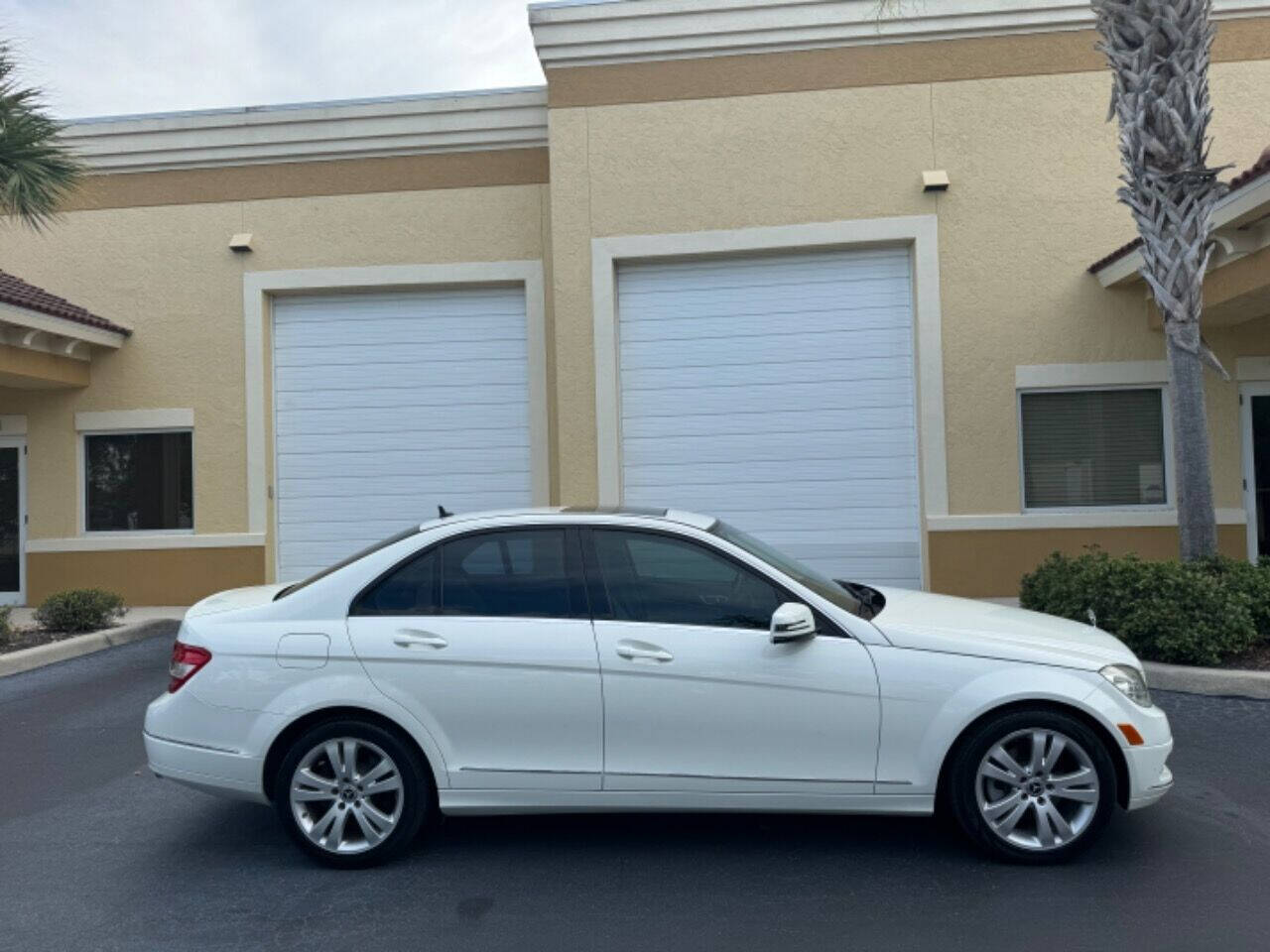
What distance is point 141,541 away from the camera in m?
13.3

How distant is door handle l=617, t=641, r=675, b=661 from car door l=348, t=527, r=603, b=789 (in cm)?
13

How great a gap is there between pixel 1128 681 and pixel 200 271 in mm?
12121

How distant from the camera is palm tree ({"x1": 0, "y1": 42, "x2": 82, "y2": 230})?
1034 cm

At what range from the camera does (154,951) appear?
4.01 meters

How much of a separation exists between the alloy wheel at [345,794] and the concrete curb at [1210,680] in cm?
557

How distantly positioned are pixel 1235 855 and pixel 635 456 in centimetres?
826

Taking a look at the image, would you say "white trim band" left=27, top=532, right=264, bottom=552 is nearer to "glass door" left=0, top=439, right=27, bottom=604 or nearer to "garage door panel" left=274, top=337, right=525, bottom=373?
"glass door" left=0, top=439, right=27, bottom=604

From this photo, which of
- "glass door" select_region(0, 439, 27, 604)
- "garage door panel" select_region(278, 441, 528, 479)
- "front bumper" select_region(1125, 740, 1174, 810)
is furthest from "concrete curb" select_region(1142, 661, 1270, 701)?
"glass door" select_region(0, 439, 27, 604)

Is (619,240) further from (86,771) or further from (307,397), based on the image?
(86,771)

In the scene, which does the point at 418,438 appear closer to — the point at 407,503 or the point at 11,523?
the point at 407,503

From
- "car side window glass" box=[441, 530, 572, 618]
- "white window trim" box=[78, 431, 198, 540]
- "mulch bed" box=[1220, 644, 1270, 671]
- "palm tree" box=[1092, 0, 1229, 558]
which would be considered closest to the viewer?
"car side window glass" box=[441, 530, 572, 618]

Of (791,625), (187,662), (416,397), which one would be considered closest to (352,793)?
(187,662)

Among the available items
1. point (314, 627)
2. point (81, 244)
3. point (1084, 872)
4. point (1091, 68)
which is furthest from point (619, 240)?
point (1084, 872)

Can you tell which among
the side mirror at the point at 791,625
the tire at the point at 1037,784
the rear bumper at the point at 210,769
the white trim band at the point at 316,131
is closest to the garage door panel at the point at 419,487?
the white trim band at the point at 316,131
